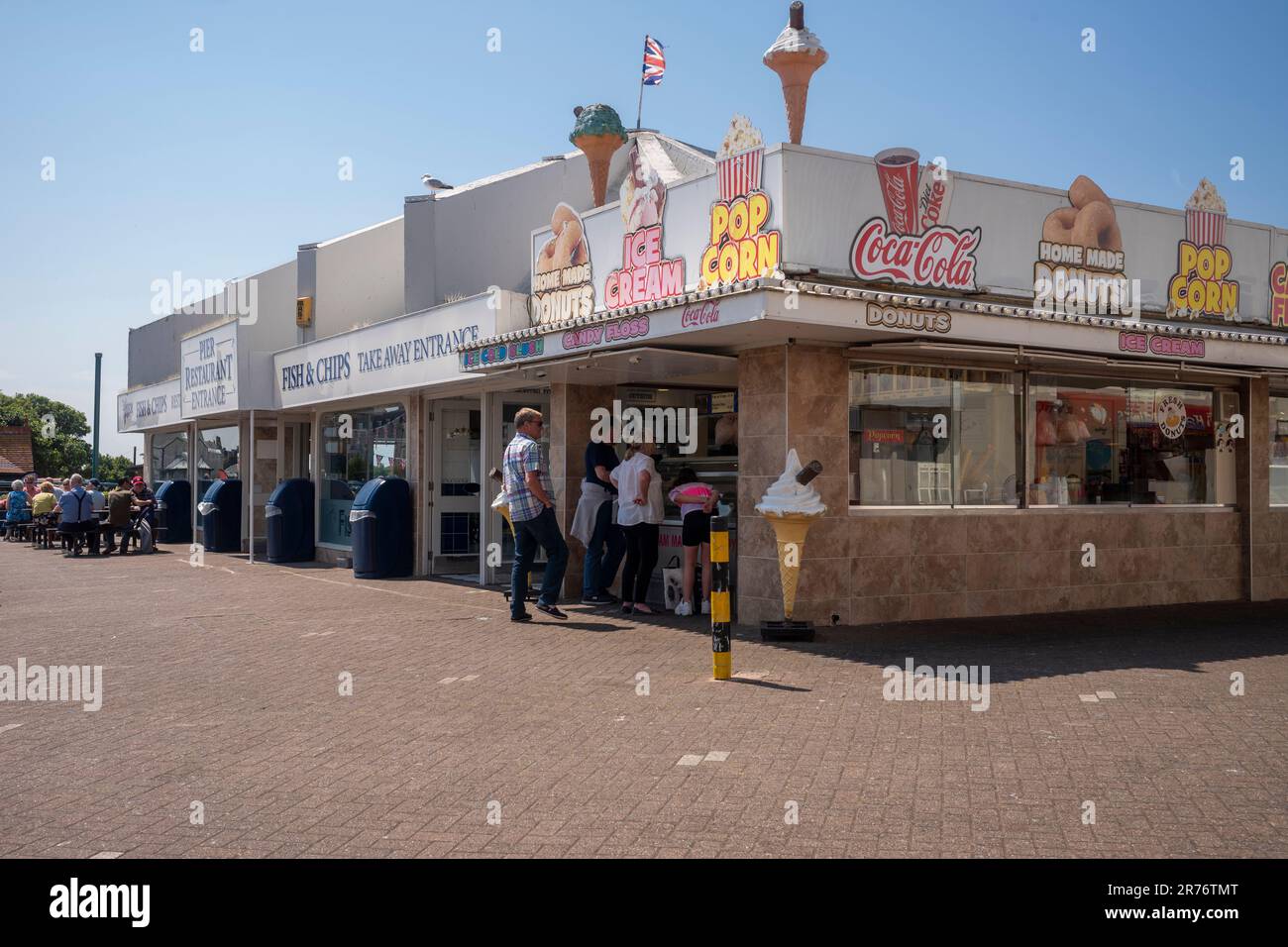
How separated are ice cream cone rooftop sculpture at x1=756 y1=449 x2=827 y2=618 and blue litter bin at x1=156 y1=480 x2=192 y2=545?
2017 cm

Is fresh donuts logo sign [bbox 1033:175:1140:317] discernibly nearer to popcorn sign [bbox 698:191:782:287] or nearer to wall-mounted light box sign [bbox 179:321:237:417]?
popcorn sign [bbox 698:191:782:287]

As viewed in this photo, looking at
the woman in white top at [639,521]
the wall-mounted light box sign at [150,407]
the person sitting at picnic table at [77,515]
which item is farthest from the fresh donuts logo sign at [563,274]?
the wall-mounted light box sign at [150,407]

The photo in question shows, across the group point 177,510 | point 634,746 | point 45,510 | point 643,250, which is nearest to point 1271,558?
point 643,250

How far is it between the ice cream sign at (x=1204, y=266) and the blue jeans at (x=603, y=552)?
658 centimetres

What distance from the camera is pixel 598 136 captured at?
492 inches

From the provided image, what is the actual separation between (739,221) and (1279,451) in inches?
338

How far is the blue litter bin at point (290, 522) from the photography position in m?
19.0

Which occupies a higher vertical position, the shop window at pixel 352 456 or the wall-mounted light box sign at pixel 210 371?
the wall-mounted light box sign at pixel 210 371

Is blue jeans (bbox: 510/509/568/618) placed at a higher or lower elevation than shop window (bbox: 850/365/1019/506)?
lower

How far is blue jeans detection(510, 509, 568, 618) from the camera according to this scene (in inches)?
433

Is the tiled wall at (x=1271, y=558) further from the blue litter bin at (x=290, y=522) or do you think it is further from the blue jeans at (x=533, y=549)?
the blue litter bin at (x=290, y=522)

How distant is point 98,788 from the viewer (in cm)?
521

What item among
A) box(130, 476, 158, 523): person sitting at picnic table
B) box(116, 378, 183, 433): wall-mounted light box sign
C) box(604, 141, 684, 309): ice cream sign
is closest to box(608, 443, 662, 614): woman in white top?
box(604, 141, 684, 309): ice cream sign
